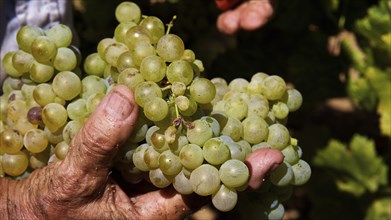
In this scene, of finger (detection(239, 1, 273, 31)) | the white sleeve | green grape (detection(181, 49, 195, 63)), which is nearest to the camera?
green grape (detection(181, 49, 195, 63))

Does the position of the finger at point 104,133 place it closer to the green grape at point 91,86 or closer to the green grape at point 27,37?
the green grape at point 91,86

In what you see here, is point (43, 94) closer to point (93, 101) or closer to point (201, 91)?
point (93, 101)

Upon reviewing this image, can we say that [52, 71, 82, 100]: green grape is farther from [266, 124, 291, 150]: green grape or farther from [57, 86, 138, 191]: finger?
[266, 124, 291, 150]: green grape

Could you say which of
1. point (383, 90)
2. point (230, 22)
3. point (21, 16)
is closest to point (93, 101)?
point (21, 16)

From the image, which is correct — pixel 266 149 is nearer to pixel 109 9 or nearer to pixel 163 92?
pixel 163 92

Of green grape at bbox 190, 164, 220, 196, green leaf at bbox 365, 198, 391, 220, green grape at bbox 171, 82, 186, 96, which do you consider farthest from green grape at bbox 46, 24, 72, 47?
green leaf at bbox 365, 198, 391, 220
